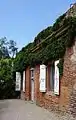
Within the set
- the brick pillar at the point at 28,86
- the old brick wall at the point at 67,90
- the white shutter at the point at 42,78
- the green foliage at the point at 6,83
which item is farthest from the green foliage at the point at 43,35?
the green foliage at the point at 6,83

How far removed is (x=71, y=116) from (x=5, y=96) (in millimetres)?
17901

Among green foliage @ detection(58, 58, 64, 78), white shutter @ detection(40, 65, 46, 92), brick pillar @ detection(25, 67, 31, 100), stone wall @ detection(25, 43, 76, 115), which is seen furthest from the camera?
brick pillar @ detection(25, 67, 31, 100)

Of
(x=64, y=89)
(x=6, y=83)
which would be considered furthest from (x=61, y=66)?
(x=6, y=83)

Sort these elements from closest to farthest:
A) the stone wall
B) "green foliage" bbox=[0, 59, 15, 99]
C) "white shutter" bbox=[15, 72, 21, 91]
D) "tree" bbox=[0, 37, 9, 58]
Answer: the stone wall < "white shutter" bbox=[15, 72, 21, 91] < "green foliage" bbox=[0, 59, 15, 99] < "tree" bbox=[0, 37, 9, 58]

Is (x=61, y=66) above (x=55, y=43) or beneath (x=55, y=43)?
beneath

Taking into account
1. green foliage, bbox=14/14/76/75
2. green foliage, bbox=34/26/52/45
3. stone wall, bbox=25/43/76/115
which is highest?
green foliage, bbox=34/26/52/45

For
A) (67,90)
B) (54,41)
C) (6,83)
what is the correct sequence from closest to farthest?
(67,90) < (54,41) < (6,83)

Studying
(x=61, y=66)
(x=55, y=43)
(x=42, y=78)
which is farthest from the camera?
(x=42, y=78)

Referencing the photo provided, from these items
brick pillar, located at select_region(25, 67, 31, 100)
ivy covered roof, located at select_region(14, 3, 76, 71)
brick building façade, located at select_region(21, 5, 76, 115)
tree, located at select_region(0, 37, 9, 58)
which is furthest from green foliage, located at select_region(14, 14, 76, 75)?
tree, located at select_region(0, 37, 9, 58)

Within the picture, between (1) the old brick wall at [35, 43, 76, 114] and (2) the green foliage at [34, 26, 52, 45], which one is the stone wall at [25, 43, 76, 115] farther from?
(2) the green foliage at [34, 26, 52, 45]

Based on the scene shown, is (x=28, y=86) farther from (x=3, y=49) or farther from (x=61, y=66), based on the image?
(x=3, y=49)

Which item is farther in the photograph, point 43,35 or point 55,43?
point 43,35

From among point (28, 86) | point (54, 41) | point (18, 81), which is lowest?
point (28, 86)

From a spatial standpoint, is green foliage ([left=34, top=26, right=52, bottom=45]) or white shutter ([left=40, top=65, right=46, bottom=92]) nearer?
green foliage ([left=34, top=26, right=52, bottom=45])
